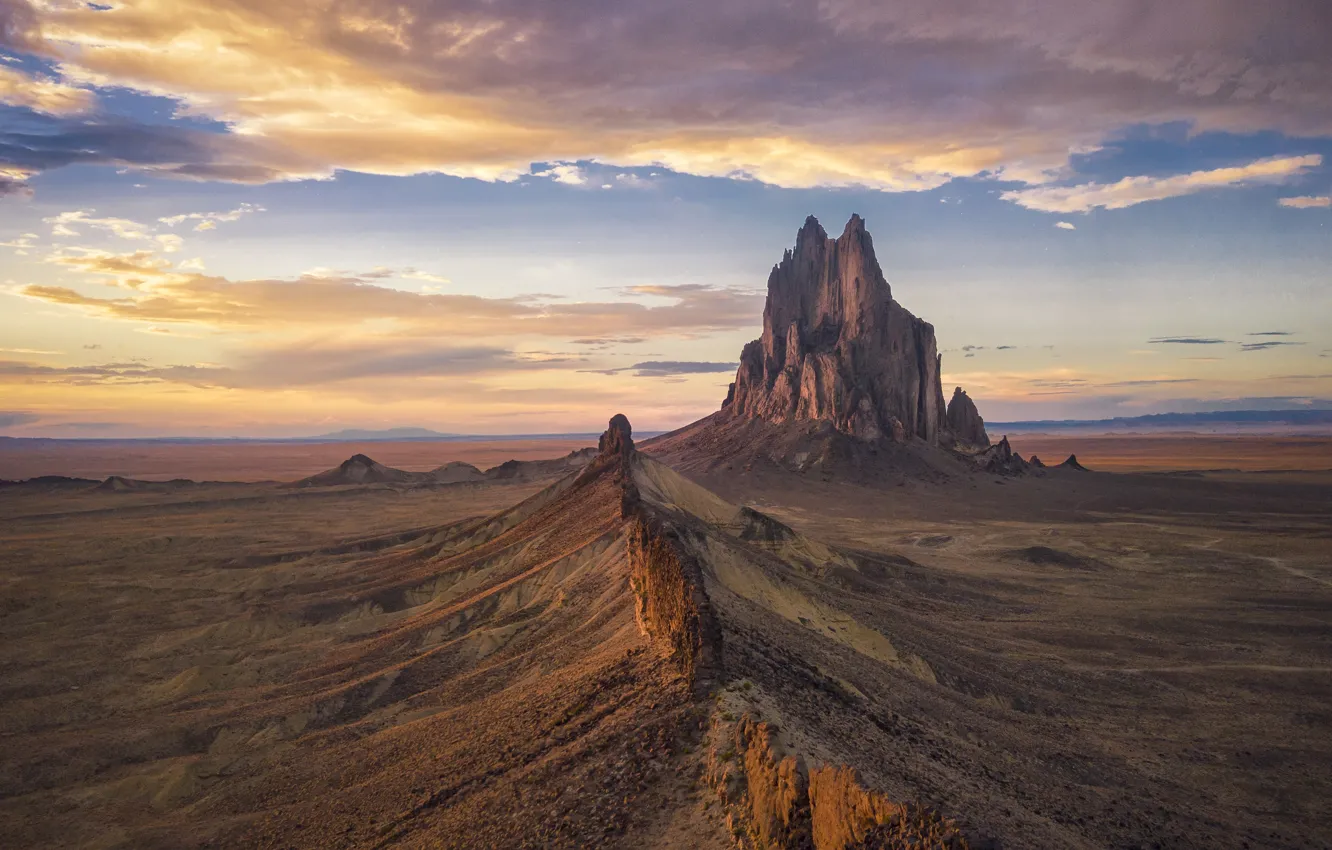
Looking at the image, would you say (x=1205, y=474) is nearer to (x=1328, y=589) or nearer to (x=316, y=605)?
(x=1328, y=589)

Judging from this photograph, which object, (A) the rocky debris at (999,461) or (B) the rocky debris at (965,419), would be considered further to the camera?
(B) the rocky debris at (965,419)

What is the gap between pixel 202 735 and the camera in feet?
94.2

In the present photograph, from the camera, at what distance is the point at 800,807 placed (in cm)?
1208

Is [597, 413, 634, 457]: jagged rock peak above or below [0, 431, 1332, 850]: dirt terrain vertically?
above

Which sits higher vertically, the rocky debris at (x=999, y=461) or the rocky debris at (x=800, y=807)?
the rocky debris at (x=800, y=807)

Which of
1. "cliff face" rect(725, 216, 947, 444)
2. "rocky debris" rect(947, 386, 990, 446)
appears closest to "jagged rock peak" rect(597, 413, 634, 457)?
"cliff face" rect(725, 216, 947, 444)

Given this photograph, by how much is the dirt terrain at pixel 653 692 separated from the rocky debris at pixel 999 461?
228 ft

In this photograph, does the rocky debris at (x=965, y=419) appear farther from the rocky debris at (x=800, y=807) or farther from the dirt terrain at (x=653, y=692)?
the rocky debris at (x=800, y=807)

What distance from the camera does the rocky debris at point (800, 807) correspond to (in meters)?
10.4

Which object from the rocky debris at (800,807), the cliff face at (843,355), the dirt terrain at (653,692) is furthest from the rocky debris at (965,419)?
the rocky debris at (800,807)

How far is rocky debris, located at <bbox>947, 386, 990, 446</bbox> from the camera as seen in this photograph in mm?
160500

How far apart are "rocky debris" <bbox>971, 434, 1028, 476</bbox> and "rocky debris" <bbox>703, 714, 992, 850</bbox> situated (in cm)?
13588

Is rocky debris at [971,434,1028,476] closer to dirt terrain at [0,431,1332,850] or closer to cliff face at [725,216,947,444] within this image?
cliff face at [725,216,947,444]

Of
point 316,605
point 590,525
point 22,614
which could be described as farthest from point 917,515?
point 22,614
